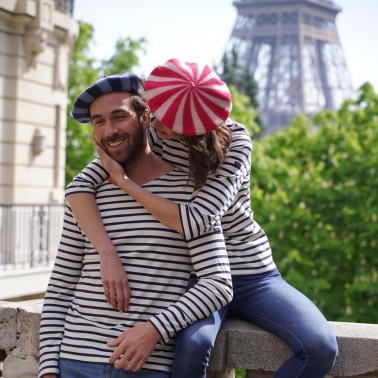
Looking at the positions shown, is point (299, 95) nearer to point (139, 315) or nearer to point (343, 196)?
point (343, 196)

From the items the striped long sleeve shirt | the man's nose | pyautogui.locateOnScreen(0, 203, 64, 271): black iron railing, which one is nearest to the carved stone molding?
pyautogui.locateOnScreen(0, 203, 64, 271): black iron railing

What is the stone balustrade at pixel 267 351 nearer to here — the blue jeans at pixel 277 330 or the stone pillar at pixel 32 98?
the blue jeans at pixel 277 330

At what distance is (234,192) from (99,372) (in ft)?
2.90

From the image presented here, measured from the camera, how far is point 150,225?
3445mm

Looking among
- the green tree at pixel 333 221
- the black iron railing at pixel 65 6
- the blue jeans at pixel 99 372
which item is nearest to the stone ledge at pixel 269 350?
the blue jeans at pixel 99 372

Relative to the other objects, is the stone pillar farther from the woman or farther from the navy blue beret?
the woman

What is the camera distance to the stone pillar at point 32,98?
18344 mm

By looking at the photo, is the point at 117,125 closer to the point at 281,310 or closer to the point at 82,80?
the point at 281,310

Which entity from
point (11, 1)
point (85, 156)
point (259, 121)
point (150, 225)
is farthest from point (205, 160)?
point (259, 121)

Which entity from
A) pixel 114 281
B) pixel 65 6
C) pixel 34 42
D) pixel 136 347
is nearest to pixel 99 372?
pixel 136 347

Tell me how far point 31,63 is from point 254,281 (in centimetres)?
1607

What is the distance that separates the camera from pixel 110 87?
11.7ft

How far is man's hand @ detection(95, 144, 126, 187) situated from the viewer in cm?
350

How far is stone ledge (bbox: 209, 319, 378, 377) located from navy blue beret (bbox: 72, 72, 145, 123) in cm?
107
